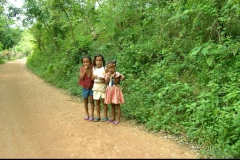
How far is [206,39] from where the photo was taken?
22.3ft

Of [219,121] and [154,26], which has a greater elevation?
[154,26]

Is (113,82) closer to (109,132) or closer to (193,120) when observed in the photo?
(109,132)

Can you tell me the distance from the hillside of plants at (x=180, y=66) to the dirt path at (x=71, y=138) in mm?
509

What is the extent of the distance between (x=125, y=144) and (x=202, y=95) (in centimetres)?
193

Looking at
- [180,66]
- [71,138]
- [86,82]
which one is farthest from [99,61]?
[180,66]

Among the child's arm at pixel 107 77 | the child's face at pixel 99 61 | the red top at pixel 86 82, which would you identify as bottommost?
the red top at pixel 86 82

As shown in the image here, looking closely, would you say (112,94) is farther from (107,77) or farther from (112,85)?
(107,77)

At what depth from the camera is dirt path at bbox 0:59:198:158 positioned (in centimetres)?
381

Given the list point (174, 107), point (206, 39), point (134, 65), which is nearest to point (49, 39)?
point (134, 65)

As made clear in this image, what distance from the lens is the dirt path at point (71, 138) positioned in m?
3.81

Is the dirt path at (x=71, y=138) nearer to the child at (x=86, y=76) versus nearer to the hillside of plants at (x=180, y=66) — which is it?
the hillside of plants at (x=180, y=66)

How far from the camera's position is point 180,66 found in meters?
6.49

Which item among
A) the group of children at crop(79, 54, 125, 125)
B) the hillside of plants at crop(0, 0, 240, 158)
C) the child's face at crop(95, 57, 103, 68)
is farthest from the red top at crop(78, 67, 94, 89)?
the hillside of plants at crop(0, 0, 240, 158)

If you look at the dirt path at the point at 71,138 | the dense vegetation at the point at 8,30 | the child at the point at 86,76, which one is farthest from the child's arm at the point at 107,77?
the dense vegetation at the point at 8,30
